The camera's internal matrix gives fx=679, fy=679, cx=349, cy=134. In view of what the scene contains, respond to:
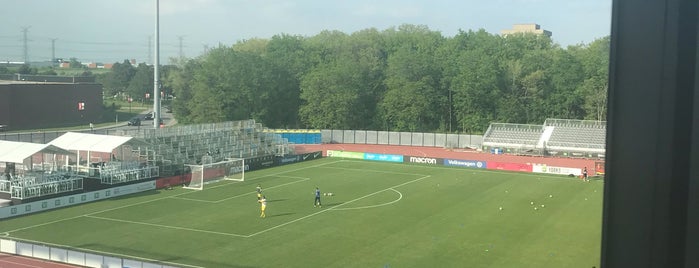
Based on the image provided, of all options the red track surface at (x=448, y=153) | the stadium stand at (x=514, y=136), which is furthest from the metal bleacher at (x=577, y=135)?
the red track surface at (x=448, y=153)

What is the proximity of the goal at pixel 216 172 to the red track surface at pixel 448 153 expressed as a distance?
1181cm

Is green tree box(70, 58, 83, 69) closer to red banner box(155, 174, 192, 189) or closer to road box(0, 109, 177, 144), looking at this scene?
road box(0, 109, 177, 144)

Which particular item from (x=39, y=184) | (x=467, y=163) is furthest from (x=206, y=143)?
(x=467, y=163)

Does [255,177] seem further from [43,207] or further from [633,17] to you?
[633,17]

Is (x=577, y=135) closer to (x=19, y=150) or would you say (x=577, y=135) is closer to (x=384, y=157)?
(x=384, y=157)

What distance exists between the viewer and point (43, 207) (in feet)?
88.6

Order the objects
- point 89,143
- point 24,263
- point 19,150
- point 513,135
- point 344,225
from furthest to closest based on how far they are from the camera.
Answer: point 513,135 → point 89,143 → point 19,150 → point 344,225 → point 24,263

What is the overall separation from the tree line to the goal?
23.3 metres

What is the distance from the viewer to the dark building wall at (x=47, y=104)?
53219 mm

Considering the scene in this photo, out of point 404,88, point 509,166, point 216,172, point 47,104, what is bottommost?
point 216,172

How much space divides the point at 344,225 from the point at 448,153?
96.6 ft

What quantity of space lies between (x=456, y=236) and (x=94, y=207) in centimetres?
1495

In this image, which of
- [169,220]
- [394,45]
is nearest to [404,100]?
[394,45]

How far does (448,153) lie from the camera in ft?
174
